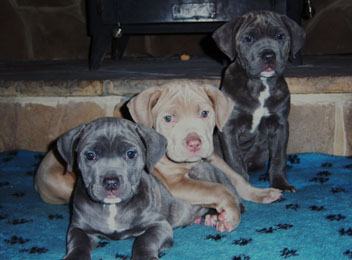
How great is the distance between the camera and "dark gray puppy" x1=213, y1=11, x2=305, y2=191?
365 centimetres

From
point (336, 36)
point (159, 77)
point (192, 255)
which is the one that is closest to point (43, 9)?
point (159, 77)

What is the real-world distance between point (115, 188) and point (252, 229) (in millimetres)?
996

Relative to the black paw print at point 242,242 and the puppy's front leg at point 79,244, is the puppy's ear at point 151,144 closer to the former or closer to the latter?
the puppy's front leg at point 79,244

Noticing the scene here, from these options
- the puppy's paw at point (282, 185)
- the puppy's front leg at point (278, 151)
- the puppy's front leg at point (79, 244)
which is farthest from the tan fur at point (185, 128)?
the puppy's paw at point (282, 185)

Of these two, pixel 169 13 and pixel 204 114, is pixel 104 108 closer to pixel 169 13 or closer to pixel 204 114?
pixel 169 13

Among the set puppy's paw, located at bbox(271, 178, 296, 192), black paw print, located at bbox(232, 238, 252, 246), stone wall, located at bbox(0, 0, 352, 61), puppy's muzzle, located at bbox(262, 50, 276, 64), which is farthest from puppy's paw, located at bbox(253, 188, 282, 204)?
stone wall, located at bbox(0, 0, 352, 61)

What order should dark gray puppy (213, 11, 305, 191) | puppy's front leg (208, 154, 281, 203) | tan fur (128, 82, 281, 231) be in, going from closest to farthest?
1. tan fur (128, 82, 281, 231)
2. puppy's front leg (208, 154, 281, 203)
3. dark gray puppy (213, 11, 305, 191)

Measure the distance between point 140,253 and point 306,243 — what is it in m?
0.96

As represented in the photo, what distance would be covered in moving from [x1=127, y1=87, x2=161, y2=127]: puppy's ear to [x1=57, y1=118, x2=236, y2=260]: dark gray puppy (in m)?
0.37

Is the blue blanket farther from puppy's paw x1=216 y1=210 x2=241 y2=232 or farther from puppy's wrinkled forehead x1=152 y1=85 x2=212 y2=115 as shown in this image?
puppy's wrinkled forehead x1=152 y1=85 x2=212 y2=115

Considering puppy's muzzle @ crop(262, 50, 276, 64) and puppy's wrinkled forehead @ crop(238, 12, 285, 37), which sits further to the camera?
puppy's wrinkled forehead @ crop(238, 12, 285, 37)

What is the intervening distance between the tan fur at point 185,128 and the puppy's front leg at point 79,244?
63 centimetres

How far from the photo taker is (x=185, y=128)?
2918mm

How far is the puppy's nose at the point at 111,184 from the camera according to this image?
8.10 feet
